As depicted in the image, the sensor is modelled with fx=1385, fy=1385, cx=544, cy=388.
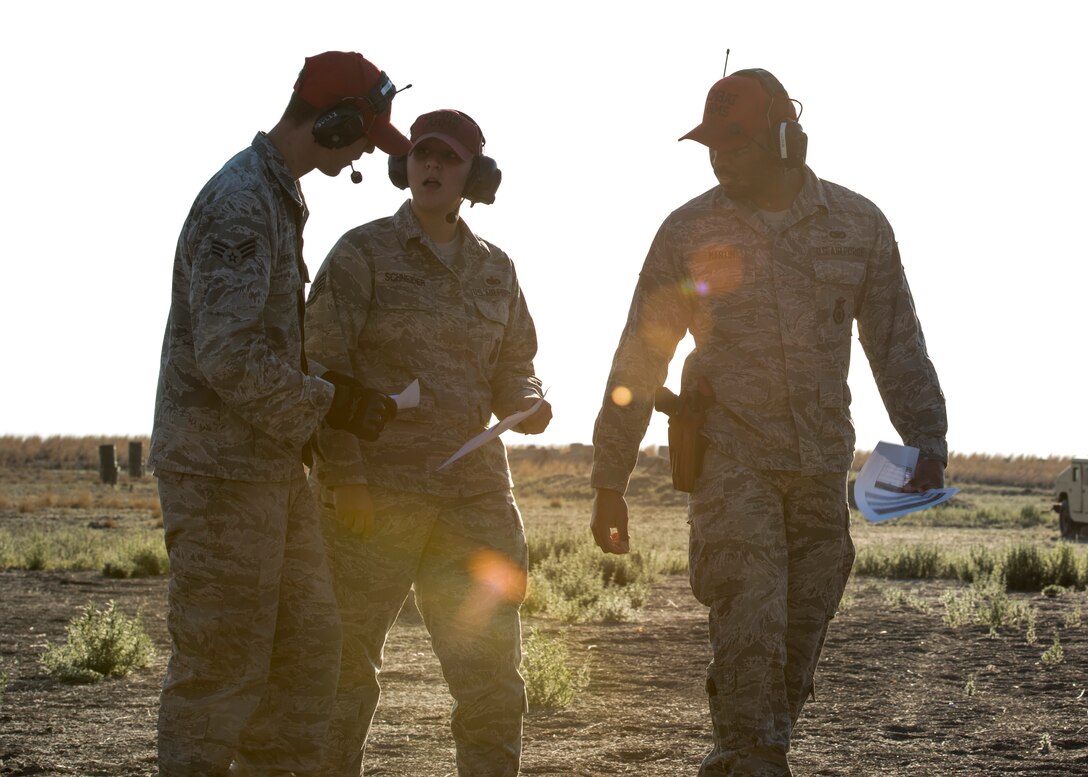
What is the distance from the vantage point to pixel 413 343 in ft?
15.6

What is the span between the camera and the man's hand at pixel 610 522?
4676 millimetres

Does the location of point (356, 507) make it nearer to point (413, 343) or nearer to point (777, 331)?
point (413, 343)

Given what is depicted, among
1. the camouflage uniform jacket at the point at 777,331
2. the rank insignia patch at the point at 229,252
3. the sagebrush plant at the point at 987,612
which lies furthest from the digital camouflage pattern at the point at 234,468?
the sagebrush plant at the point at 987,612

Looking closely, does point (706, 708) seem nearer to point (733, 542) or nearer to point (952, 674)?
point (952, 674)

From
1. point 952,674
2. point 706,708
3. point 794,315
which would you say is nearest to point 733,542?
point 794,315

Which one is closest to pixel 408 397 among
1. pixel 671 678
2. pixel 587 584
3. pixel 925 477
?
pixel 925 477

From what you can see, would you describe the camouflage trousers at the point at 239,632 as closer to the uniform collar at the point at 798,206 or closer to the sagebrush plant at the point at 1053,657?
the uniform collar at the point at 798,206

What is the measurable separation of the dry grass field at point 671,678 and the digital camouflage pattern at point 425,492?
1569 mm

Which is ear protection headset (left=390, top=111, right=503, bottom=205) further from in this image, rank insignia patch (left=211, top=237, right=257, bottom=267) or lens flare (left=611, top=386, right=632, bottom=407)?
rank insignia patch (left=211, top=237, right=257, bottom=267)

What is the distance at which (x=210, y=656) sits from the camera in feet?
12.6

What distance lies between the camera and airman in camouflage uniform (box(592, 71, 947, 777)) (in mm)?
4414

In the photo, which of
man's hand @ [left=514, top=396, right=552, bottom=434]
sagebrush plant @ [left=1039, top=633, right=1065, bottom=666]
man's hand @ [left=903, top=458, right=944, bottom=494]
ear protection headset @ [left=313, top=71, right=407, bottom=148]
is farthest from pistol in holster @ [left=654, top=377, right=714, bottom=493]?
sagebrush plant @ [left=1039, top=633, right=1065, bottom=666]

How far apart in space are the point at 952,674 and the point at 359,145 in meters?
6.14

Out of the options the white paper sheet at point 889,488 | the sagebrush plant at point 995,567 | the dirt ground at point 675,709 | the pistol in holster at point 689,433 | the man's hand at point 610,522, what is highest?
the pistol in holster at point 689,433
